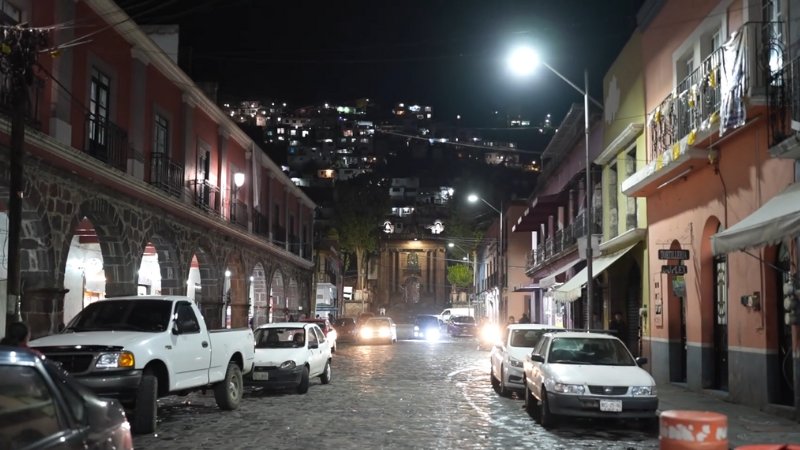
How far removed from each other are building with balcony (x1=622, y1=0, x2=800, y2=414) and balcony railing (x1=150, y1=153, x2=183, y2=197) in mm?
12478

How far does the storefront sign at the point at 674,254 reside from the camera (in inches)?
652

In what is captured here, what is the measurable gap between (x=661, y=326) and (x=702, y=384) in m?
3.01

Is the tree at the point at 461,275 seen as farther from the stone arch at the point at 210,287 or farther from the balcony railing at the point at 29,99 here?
the balcony railing at the point at 29,99

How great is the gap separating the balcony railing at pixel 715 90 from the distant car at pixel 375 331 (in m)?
23.7

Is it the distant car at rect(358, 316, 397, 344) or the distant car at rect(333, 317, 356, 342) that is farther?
the distant car at rect(333, 317, 356, 342)

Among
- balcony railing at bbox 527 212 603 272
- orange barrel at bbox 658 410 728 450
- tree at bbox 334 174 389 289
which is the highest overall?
tree at bbox 334 174 389 289

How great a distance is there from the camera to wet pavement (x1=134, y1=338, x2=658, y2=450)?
10484 millimetres

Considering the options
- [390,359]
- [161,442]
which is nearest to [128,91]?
[161,442]

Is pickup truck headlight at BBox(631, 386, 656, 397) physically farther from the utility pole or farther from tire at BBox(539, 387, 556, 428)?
the utility pole

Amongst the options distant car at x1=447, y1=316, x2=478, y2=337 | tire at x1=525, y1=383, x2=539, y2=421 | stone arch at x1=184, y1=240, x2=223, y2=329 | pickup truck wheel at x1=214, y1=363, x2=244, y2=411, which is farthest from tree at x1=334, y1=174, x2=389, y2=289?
tire at x1=525, y1=383, x2=539, y2=421

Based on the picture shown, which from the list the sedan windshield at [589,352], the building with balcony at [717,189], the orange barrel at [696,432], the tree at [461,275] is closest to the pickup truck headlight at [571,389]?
the sedan windshield at [589,352]

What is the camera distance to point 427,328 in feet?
166

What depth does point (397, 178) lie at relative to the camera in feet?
443

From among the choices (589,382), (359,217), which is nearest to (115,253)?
(589,382)
